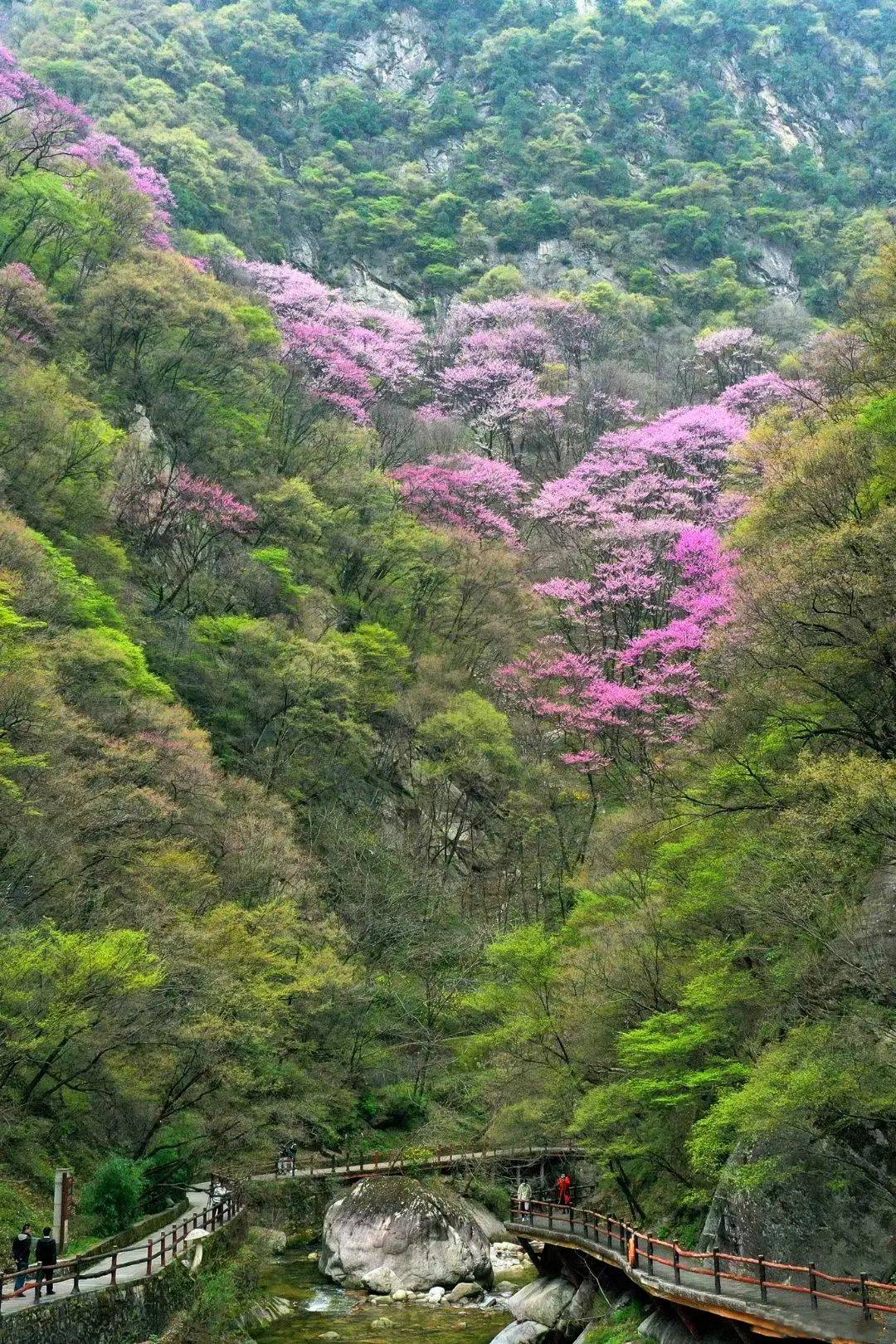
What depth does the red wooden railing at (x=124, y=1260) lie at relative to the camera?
15164 millimetres

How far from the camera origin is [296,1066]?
31.6 metres

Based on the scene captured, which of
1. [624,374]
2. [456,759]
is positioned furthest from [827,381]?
[624,374]

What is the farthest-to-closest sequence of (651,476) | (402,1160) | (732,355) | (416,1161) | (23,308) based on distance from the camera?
(732,355)
(651,476)
(23,308)
(402,1160)
(416,1161)

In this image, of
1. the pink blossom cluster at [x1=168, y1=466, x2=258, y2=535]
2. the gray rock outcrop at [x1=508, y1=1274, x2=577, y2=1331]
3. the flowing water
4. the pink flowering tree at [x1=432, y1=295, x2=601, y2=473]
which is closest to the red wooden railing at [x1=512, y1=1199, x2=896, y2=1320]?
the gray rock outcrop at [x1=508, y1=1274, x2=577, y2=1331]

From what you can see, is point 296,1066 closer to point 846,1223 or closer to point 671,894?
point 671,894

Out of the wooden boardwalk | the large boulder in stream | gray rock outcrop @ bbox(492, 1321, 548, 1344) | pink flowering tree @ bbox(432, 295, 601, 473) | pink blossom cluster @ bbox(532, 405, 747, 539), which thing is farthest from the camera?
pink flowering tree @ bbox(432, 295, 601, 473)

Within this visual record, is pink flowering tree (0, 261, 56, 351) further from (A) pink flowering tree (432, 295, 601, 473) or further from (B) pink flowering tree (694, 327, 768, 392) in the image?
(B) pink flowering tree (694, 327, 768, 392)

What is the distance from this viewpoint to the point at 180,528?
44.1 meters

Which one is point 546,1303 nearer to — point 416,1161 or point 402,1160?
point 416,1161

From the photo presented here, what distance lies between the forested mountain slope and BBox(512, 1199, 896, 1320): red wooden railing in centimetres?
6187

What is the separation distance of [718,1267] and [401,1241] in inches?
507

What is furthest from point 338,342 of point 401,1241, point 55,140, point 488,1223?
point 401,1241

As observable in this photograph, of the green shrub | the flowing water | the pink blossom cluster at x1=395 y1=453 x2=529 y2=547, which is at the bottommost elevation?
the flowing water

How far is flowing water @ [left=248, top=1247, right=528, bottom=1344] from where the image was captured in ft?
69.6
